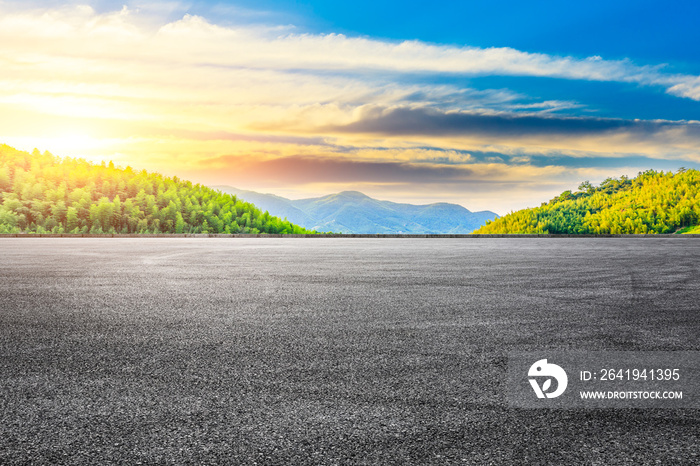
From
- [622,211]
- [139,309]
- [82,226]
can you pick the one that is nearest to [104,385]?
[139,309]

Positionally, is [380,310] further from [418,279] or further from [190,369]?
[418,279]

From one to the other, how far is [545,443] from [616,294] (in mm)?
7362

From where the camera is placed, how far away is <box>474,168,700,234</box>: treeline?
157250mm

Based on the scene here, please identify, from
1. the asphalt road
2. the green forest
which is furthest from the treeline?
the asphalt road

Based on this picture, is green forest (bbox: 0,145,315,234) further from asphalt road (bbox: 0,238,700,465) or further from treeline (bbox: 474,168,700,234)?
asphalt road (bbox: 0,238,700,465)

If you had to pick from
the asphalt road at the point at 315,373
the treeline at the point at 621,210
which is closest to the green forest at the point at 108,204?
the treeline at the point at 621,210

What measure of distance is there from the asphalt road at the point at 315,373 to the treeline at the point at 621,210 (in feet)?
476

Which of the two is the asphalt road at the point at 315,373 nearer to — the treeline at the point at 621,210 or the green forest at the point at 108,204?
the green forest at the point at 108,204

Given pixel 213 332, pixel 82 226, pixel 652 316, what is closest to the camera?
pixel 213 332

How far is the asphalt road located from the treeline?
14503 centimetres

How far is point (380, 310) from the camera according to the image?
8078mm

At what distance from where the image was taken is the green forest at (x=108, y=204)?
13924 cm

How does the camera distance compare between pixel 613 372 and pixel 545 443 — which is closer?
pixel 545 443

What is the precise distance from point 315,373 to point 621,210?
183947 mm
